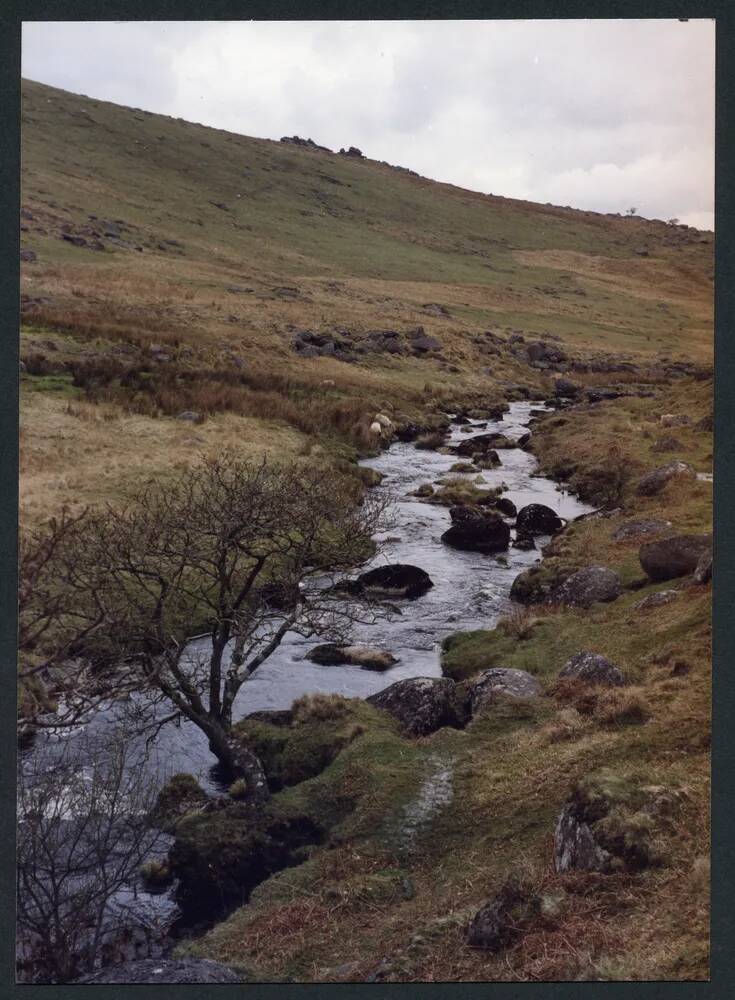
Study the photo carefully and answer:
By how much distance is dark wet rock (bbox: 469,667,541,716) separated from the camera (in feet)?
39.7

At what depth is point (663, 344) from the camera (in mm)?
29359

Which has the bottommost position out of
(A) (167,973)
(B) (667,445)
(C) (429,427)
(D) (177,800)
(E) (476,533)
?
(A) (167,973)

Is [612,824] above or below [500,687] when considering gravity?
below

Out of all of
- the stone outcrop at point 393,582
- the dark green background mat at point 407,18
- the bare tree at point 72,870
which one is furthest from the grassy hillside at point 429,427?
the stone outcrop at point 393,582

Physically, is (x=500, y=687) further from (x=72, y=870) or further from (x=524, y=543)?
(x=524, y=543)

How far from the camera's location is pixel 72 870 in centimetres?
793

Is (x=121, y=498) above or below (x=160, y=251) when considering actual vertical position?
below

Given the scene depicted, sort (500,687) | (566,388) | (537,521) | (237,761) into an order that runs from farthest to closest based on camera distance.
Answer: (566,388), (537,521), (500,687), (237,761)

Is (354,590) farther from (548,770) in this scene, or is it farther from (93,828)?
(93,828)

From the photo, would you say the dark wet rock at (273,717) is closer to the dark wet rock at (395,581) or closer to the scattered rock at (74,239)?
the dark wet rock at (395,581)

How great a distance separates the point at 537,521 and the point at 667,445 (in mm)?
5963

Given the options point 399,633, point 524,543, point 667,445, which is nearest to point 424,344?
point 667,445

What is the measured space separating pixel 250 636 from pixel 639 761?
5113mm

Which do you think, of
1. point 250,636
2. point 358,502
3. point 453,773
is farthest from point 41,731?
Result: point 358,502
